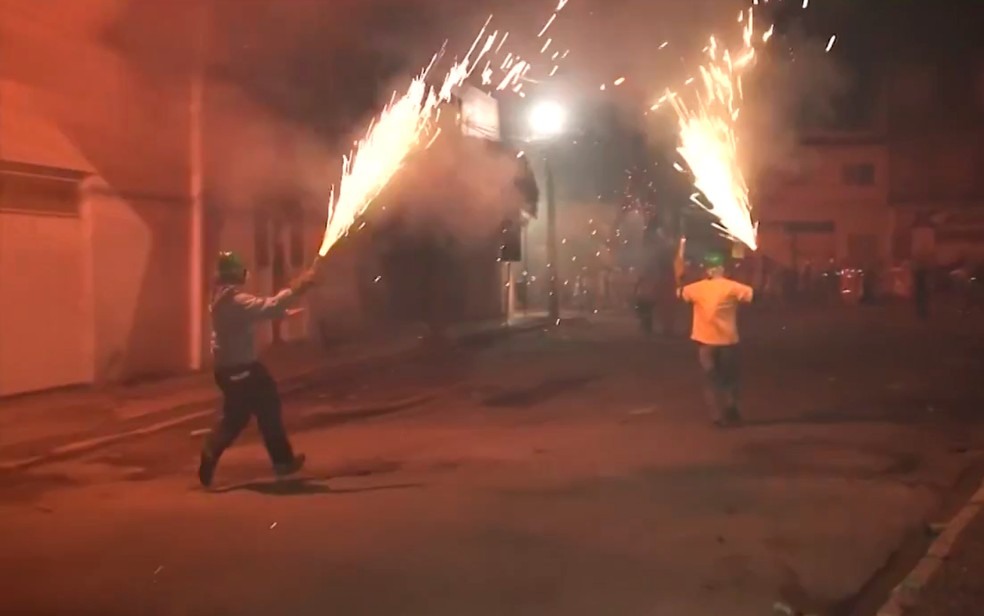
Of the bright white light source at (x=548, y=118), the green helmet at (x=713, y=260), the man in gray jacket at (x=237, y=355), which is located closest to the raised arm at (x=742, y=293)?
the green helmet at (x=713, y=260)

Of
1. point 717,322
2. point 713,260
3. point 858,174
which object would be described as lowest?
point 717,322

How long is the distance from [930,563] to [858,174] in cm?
4106

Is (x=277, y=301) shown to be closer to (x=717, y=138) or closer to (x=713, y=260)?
(x=713, y=260)

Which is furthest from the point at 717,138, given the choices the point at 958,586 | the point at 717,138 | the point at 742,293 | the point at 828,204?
the point at 828,204

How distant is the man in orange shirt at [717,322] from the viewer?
32.0 ft

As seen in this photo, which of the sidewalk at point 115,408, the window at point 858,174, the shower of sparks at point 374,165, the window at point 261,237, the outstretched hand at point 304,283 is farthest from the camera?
the window at point 858,174

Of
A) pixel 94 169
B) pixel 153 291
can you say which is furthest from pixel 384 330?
pixel 94 169

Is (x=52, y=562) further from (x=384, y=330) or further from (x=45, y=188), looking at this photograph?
(x=384, y=330)

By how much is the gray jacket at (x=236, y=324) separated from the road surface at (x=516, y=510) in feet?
2.68

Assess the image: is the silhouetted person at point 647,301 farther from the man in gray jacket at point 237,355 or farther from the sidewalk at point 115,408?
the man in gray jacket at point 237,355

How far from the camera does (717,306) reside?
9781 millimetres

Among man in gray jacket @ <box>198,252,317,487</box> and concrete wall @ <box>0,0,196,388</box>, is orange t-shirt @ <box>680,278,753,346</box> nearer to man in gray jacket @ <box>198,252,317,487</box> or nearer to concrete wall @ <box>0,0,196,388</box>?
man in gray jacket @ <box>198,252,317,487</box>

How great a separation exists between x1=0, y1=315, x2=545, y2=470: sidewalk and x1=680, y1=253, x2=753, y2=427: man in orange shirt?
186 inches

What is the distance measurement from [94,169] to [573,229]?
81.6ft
